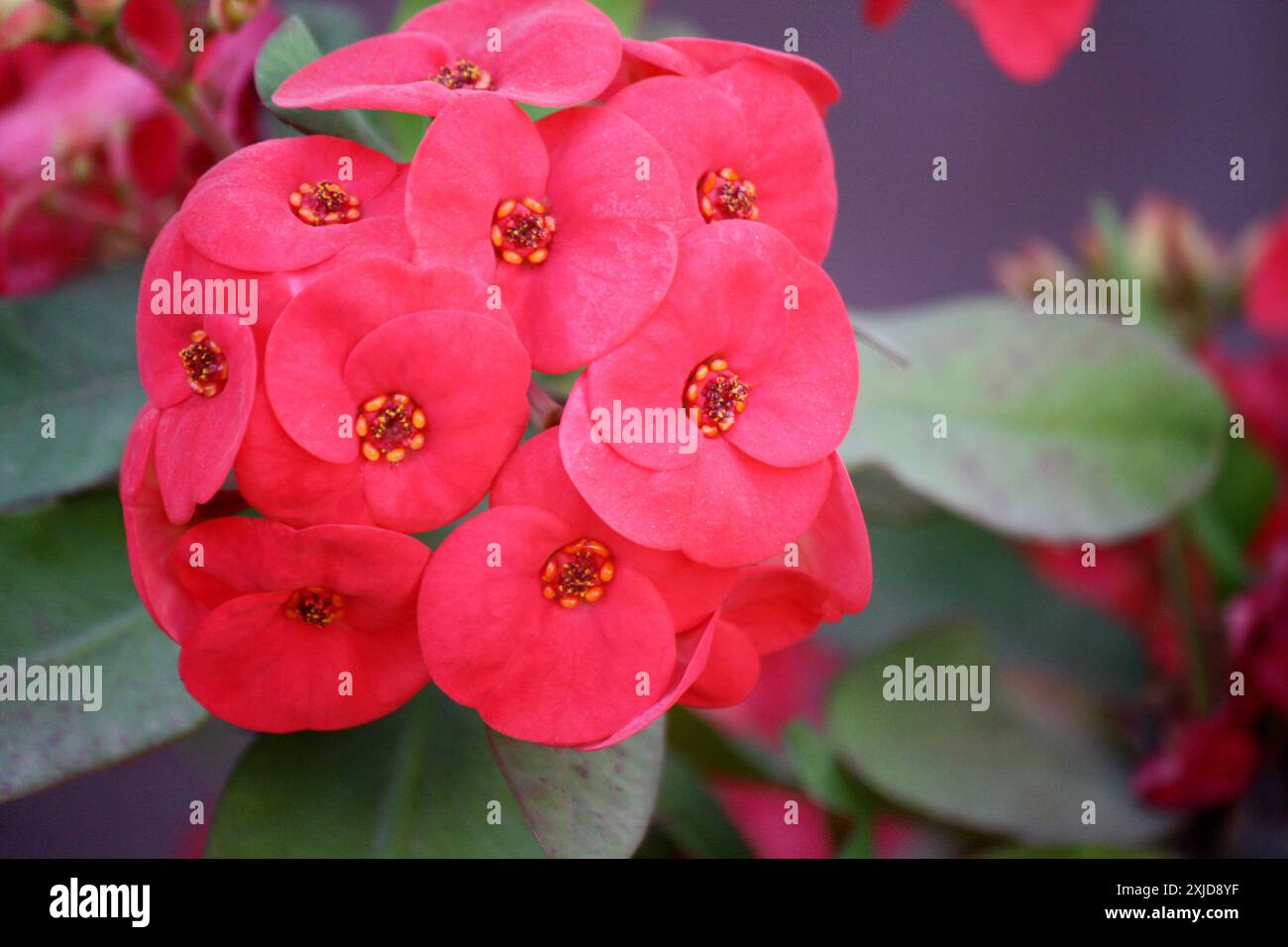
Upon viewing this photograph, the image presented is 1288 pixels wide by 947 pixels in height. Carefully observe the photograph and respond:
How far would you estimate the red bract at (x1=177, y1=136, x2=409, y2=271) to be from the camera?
0.40 m

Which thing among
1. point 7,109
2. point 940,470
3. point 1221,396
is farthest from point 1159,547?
point 7,109

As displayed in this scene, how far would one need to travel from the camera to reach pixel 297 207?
0.42 m

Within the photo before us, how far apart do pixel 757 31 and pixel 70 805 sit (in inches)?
32.4

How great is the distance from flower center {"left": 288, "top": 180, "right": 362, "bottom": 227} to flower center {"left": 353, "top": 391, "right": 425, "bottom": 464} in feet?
0.24

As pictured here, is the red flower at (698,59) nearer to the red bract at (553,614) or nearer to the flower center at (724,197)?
the flower center at (724,197)

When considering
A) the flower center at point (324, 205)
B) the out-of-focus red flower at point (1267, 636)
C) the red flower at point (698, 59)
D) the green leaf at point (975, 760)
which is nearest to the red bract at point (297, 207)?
the flower center at point (324, 205)

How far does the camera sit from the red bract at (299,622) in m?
0.39

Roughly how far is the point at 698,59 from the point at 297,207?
172 mm

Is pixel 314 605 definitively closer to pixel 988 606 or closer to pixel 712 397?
pixel 712 397

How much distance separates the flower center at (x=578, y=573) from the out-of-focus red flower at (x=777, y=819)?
43 cm

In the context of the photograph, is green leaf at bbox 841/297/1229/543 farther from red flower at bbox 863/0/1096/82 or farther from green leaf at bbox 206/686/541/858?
green leaf at bbox 206/686/541/858

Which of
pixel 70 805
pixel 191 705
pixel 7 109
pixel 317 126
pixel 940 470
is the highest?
pixel 7 109

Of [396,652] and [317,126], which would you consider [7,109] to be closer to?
[317,126]

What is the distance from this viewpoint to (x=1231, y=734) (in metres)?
0.73
